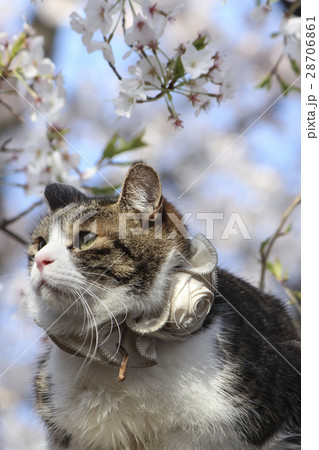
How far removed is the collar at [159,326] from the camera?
1.13 m

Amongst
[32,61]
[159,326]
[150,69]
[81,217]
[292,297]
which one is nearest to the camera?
[159,326]

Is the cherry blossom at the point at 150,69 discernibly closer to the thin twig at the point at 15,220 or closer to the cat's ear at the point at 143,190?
the cat's ear at the point at 143,190

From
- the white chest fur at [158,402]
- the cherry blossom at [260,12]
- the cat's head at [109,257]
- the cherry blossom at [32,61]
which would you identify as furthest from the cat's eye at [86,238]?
the cherry blossom at [260,12]

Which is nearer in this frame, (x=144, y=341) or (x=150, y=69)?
(x=144, y=341)

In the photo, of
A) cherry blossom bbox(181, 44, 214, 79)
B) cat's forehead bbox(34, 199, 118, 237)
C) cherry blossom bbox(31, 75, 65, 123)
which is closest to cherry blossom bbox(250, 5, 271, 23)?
cherry blossom bbox(181, 44, 214, 79)

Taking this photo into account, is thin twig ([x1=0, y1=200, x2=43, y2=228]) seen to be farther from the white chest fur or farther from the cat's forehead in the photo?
the white chest fur

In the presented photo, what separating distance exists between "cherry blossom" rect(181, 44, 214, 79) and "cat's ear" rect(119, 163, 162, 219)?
0.86 feet

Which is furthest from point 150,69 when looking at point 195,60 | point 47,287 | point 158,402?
point 158,402

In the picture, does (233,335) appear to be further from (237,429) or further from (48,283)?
(48,283)

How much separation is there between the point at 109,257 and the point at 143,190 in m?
0.15

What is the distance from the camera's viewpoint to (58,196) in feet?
4.54

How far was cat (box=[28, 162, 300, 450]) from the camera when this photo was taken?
45.3 inches

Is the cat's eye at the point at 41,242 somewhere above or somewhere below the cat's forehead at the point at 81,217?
below

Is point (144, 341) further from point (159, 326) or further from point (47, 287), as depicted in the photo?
point (47, 287)
